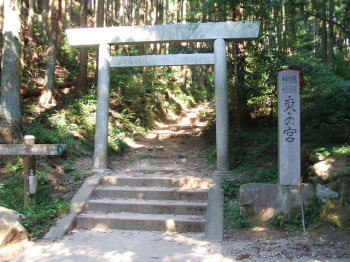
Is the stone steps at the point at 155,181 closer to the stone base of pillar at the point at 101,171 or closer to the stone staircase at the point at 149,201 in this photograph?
the stone staircase at the point at 149,201

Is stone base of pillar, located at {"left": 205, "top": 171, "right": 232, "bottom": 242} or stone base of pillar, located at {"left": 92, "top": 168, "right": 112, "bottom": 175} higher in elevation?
stone base of pillar, located at {"left": 92, "top": 168, "right": 112, "bottom": 175}

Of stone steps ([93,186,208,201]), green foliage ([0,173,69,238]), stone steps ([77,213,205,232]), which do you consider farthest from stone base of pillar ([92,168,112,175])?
stone steps ([77,213,205,232])

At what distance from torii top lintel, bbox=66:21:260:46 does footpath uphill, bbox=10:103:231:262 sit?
2953 millimetres

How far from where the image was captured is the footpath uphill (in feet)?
15.8

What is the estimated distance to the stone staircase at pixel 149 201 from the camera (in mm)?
5957

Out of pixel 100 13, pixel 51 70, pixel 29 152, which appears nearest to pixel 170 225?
pixel 29 152

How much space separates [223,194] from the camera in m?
6.50

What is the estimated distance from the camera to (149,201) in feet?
21.9

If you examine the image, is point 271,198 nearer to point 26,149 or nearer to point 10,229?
point 10,229

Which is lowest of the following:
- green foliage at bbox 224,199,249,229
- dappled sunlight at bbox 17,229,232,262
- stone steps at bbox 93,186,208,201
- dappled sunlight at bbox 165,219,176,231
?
dappled sunlight at bbox 17,229,232,262

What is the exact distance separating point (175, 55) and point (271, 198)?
152 inches

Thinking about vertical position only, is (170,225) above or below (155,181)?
below

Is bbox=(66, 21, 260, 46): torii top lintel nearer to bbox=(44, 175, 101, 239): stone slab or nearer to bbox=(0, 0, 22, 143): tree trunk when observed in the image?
bbox=(0, 0, 22, 143): tree trunk

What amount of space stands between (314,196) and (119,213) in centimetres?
332
